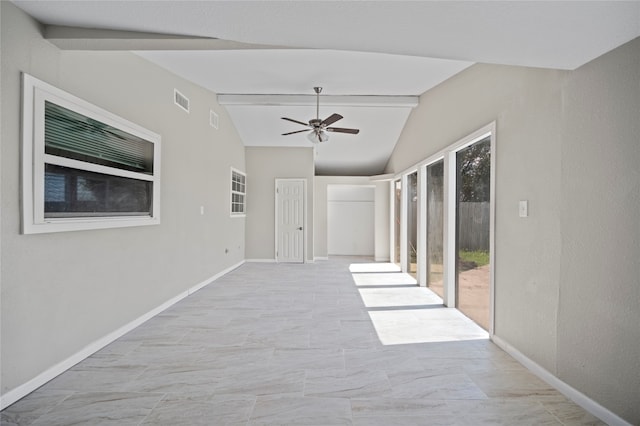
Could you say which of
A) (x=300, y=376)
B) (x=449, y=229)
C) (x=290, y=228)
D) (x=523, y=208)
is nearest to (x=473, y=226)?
(x=449, y=229)

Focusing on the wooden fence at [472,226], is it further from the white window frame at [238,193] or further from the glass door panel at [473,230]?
the white window frame at [238,193]

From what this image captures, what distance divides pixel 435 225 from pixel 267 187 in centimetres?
447

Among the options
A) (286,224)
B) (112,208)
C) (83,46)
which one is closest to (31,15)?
(83,46)

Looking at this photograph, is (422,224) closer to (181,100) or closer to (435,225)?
(435,225)

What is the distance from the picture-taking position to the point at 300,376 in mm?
2516

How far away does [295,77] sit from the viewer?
490 cm

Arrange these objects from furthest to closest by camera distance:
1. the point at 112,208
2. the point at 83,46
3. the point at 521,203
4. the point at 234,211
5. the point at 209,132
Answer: the point at 234,211, the point at 209,132, the point at 112,208, the point at 521,203, the point at 83,46

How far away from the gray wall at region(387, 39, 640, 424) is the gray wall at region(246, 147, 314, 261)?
219 inches

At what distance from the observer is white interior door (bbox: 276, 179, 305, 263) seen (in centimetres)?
842

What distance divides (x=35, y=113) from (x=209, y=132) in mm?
3644

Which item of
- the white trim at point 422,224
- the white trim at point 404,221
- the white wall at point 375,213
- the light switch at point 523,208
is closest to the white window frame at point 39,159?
the light switch at point 523,208

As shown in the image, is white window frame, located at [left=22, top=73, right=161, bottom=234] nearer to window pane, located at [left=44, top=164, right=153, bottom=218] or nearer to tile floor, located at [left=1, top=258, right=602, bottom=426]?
window pane, located at [left=44, top=164, right=153, bottom=218]

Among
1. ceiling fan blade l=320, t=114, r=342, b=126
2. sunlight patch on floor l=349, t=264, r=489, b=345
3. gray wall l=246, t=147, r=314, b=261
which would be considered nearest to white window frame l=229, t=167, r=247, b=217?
gray wall l=246, t=147, r=314, b=261

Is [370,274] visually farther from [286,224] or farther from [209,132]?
[209,132]
